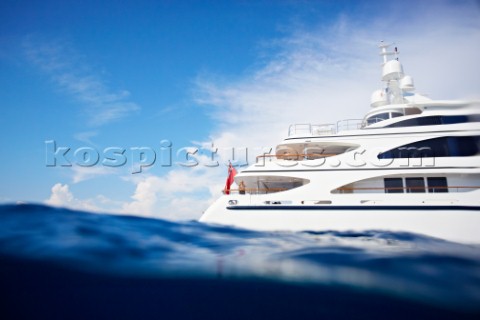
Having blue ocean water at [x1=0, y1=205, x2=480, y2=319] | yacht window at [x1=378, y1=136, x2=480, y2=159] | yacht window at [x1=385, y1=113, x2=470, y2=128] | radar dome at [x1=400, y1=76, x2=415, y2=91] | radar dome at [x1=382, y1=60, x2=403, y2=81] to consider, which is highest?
radar dome at [x1=382, y1=60, x2=403, y2=81]

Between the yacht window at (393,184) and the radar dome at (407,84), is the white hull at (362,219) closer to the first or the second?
the yacht window at (393,184)

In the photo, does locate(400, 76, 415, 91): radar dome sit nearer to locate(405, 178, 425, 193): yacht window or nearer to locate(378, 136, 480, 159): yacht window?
locate(378, 136, 480, 159): yacht window

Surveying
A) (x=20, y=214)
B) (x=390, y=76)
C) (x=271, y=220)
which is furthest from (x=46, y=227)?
(x=390, y=76)

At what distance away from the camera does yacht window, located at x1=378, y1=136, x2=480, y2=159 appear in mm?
12219

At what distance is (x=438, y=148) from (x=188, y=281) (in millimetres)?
12324

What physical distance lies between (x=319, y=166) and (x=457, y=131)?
6.25 m

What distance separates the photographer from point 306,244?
765 centimetres

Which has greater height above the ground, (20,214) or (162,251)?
(20,214)

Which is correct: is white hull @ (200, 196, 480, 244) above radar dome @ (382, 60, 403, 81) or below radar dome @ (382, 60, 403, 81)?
below

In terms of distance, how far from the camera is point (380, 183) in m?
12.4

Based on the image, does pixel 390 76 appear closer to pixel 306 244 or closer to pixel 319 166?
pixel 319 166

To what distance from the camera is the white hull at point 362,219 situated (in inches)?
407

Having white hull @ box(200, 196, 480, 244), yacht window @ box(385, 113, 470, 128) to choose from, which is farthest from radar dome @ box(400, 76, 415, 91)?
white hull @ box(200, 196, 480, 244)

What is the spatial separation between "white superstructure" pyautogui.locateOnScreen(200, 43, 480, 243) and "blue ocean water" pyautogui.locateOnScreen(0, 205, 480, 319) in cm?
485
